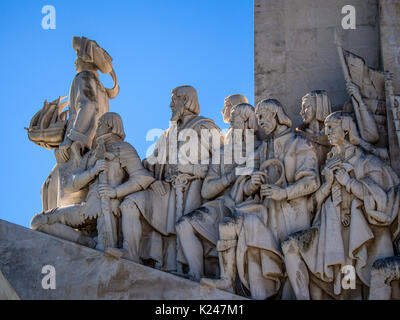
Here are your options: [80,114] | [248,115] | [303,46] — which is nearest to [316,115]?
[248,115]

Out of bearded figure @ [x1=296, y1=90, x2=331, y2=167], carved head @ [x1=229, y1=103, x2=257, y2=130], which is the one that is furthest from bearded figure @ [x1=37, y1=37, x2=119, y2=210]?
bearded figure @ [x1=296, y1=90, x2=331, y2=167]

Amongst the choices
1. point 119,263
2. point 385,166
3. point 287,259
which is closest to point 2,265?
point 119,263

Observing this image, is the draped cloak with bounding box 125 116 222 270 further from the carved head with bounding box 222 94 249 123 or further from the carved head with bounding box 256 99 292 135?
the carved head with bounding box 222 94 249 123

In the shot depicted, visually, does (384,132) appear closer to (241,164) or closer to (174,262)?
(241,164)

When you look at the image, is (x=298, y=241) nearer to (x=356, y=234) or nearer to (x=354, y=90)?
(x=356, y=234)

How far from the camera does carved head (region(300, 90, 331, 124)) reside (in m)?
12.4

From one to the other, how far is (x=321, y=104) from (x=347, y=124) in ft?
1.96

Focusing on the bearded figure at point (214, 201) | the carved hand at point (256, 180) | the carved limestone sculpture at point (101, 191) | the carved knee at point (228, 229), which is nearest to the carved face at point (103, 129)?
the carved limestone sculpture at point (101, 191)

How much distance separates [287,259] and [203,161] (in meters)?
1.87

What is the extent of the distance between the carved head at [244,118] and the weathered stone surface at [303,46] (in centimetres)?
54

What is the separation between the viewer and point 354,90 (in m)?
12.4

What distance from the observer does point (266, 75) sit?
13.4 m

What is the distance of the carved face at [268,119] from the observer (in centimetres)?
1230

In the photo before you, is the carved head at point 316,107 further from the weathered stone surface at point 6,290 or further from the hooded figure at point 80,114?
the weathered stone surface at point 6,290
